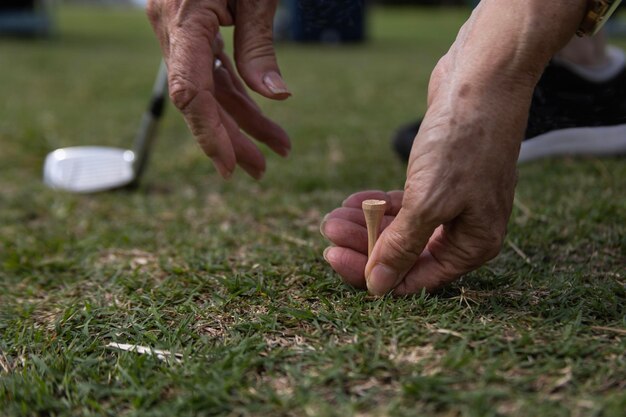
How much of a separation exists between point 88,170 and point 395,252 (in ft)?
6.29

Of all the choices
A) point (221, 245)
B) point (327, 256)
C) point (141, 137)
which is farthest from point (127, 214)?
point (327, 256)

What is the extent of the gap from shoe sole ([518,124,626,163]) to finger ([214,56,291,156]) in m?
1.04

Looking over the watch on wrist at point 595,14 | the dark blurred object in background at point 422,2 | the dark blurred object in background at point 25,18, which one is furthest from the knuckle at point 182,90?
the dark blurred object in background at point 422,2

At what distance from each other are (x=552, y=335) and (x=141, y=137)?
1917mm

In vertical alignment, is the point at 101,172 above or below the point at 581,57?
below

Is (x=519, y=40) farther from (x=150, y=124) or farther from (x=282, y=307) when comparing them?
(x=150, y=124)

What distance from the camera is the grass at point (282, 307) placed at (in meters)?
1.09

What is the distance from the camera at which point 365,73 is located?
22.5 ft

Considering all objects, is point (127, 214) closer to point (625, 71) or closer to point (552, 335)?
point (552, 335)

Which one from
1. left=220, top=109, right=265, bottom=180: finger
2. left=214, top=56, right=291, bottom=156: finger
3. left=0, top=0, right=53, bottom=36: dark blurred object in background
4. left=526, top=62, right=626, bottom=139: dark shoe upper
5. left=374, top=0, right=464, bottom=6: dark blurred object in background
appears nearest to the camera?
left=220, top=109, right=265, bottom=180: finger

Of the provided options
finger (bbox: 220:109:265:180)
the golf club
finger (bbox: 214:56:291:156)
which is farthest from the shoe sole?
the golf club

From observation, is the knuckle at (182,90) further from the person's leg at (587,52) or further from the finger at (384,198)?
the person's leg at (587,52)

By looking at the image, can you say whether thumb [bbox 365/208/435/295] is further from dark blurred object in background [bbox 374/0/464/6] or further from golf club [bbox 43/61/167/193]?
dark blurred object in background [bbox 374/0/464/6]

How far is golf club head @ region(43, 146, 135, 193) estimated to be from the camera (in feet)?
8.97
